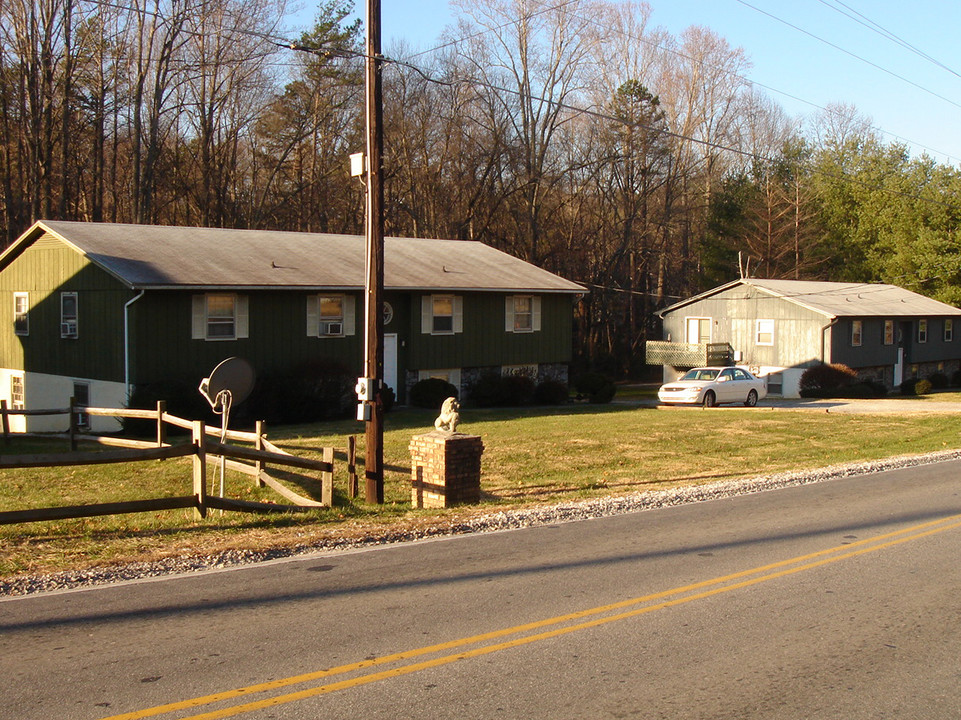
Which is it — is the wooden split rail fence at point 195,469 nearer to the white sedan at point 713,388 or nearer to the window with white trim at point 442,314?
the window with white trim at point 442,314

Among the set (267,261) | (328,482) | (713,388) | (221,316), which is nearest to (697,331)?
(713,388)

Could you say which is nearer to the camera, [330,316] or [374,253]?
[374,253]

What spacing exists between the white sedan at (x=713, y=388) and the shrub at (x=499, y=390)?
495 centimetres

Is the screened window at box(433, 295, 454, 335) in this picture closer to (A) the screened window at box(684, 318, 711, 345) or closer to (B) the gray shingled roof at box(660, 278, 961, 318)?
(B) the gray shingled roof at box(660, 278, 961, 318)

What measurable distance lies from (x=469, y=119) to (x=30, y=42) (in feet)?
75.8

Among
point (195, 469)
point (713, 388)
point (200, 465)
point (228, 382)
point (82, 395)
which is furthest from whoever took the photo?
point (713, 388)

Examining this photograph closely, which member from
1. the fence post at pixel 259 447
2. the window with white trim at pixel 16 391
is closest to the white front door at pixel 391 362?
the window with white trim at pixel 16 391

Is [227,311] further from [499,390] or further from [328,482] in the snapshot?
[328,482]

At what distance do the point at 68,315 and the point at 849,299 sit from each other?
1433 inches

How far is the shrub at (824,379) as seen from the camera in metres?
42.6

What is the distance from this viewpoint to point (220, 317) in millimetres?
28000

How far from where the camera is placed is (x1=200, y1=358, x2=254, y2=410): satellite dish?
47.6ft

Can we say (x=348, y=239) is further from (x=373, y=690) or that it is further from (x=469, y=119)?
(x=373, y=690)

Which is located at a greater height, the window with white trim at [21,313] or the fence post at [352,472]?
the window with white trim at [21,313]
